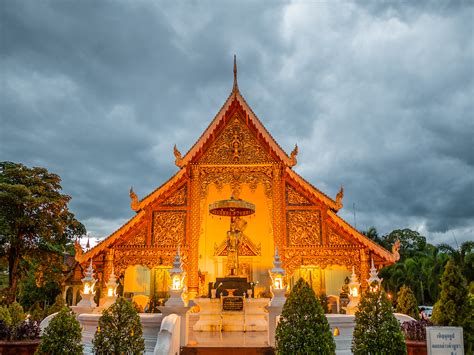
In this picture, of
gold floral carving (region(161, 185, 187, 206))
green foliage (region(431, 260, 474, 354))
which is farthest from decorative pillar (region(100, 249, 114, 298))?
green foliage (region(431, 260, 474, 354))

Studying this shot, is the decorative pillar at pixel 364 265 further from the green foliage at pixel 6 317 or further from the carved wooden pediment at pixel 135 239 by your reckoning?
the green foliage at pixel 6 317

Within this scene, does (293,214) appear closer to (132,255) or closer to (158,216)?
(158,216)

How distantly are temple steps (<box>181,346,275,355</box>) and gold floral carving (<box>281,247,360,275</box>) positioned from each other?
15.6 feet

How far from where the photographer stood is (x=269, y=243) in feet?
51.5

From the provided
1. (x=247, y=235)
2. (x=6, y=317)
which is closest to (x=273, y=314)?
(x=6, y=317)

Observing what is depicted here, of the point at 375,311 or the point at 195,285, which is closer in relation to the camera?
the point at 375,311

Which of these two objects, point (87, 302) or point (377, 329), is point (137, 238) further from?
point (377, 329)

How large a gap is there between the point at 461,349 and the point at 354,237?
6.80 m

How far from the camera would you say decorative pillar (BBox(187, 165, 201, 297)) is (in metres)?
12.0

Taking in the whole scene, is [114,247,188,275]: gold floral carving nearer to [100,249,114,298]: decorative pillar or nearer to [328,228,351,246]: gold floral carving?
[100,249,114,298]: decorative pillar

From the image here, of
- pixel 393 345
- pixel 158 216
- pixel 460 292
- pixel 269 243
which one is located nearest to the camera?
pixel 393 345

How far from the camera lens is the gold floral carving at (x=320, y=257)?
39.7 ft

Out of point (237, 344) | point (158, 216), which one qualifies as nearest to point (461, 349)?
point (237, 344)

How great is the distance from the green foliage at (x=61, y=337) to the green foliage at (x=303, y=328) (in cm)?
260
